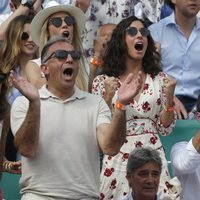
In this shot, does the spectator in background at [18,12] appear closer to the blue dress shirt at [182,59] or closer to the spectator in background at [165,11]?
the blue dress shirt at [182,59]

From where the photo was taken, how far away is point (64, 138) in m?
6.38

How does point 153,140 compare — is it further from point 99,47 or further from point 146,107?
point 99,47

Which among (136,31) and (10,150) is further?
(10,150)

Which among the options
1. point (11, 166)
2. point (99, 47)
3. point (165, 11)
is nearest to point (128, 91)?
point (11, 166)

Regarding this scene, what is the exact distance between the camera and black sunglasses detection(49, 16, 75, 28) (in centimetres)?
810

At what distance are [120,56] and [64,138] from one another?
1.85 m

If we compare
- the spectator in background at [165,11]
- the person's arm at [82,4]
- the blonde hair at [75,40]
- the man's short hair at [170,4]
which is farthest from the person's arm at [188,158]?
the spectator in background at [165,11]

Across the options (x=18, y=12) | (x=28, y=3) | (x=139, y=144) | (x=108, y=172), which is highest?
(x=28, y=3)

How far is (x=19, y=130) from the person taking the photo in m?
6.22

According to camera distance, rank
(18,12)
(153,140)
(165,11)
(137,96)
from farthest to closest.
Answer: (165,11) → (18,12) → (137,96) → (153,140)

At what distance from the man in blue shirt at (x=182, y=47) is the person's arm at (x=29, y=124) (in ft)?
10.9

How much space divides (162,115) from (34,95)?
1901 mm

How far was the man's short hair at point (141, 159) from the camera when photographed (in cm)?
710

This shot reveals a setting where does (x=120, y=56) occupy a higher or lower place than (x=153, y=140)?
higher
